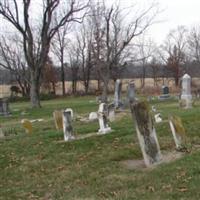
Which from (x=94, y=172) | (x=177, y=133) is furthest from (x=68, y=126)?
(x=94, y=172)

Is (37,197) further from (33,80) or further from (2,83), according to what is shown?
(2,83)

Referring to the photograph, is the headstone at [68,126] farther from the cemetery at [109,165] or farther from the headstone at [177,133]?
the headstone at [177,133]

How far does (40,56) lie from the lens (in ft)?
115

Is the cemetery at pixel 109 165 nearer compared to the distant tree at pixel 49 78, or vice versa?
the cemetery at pixel 109 165

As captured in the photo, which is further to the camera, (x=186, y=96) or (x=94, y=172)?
(x=186, y=96)

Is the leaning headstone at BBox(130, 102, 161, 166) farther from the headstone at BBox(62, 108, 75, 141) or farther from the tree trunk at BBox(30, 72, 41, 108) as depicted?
the tree trunk at BBox(30, 72, 41, 108)

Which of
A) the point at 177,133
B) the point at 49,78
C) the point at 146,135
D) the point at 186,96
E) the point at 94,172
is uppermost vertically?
the point at 49,78

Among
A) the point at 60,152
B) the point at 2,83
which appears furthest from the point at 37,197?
the point at 2,83

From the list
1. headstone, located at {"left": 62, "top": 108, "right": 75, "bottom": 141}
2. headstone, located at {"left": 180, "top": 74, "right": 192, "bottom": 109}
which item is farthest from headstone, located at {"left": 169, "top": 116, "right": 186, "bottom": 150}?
headstone, located at {"left": 180, "top": 74, "right": 192, "bottom": 109}

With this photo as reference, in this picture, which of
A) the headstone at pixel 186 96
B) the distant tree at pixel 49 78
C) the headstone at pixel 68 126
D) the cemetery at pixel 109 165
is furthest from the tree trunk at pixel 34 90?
the distant tree at pixel 49 78

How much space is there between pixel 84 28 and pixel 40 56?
30.5 m

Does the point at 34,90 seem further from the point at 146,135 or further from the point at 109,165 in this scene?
the point at 146,135

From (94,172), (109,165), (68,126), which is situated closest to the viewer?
(94,172)

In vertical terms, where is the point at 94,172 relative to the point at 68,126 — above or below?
below
